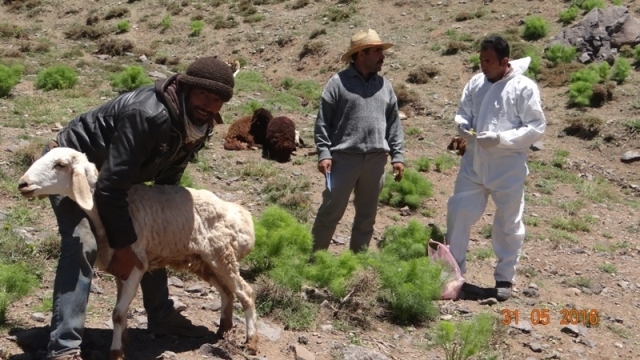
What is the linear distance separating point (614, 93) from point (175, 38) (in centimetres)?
1221

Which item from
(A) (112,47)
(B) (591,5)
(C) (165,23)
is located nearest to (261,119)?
(A) (112,47)

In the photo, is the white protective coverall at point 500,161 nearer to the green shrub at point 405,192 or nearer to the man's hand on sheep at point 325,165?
the man's hand on sheep at point 325,165

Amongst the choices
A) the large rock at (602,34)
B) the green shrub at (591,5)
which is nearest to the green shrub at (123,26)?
the large rock at (602,34)

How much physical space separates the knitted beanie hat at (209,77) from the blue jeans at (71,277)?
3.03ft

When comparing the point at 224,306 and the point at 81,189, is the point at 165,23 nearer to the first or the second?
the point at 224,306

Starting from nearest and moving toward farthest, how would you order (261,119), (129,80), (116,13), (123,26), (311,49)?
1. (261,119)
2. (129,80)
3. (311,49)
4. (123,26)
5. (116,13)

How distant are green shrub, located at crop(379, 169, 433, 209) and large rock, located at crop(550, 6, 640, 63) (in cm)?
757

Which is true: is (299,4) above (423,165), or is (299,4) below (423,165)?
above

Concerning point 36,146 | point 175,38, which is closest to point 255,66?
point 175,38

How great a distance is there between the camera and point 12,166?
8.20 m

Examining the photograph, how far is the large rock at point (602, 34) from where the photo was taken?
15.7 meters

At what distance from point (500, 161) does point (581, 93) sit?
8.42 m

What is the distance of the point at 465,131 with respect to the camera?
6523 mm
